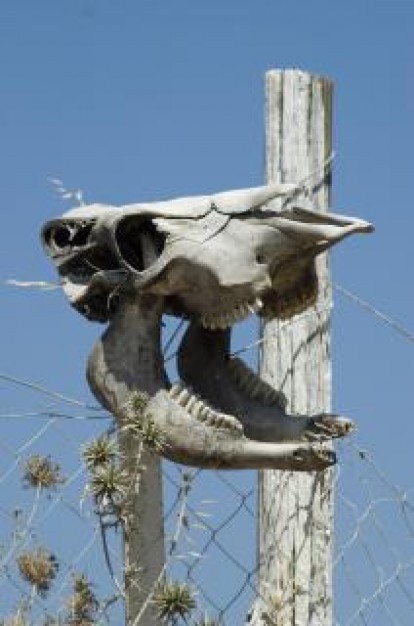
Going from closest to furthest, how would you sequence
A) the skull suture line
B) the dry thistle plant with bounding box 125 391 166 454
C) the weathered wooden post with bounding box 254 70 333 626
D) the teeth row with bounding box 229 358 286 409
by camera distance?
the dry thistle plant with bounding box 125 391 166 454 → the skull suture line → the teeth row with bounding box 229 358 286 409 → the weathered wooden post with bounding box 254 70 333 626

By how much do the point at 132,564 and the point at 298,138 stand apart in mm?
1742

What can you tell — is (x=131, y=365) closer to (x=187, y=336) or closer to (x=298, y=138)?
(x=187, y=336)

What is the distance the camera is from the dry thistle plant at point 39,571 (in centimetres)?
516

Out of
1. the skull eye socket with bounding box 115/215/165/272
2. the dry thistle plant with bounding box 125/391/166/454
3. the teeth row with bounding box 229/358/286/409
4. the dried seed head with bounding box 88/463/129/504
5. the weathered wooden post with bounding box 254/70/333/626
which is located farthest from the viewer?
Answer: the weathered wooden post with bounding box 254/70/333/626

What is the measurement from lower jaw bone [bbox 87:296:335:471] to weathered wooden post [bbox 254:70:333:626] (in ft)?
2.54

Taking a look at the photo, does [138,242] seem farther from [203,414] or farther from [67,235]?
[203,414]

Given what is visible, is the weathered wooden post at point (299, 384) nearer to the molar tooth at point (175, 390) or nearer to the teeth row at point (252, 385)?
the teeth row at point (252, 385)

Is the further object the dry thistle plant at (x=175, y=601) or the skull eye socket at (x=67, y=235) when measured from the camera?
the skull eye socket at (x=67, y=235)

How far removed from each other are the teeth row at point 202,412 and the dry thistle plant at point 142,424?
7 cm


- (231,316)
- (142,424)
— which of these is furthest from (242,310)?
(142,424)

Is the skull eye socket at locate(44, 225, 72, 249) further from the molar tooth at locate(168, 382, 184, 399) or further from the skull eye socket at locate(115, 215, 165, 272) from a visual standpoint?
the molar tooth at locate(168, 382, 184, 399)

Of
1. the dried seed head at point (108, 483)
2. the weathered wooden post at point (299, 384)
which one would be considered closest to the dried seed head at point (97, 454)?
the dried seed head at point (108, 483)

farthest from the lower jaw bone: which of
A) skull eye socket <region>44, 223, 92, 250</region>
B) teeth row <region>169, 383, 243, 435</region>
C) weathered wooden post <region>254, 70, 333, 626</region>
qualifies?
weathered wooden post <region>254, 70, 333, 626</region>

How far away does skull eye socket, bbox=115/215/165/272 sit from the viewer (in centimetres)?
488
